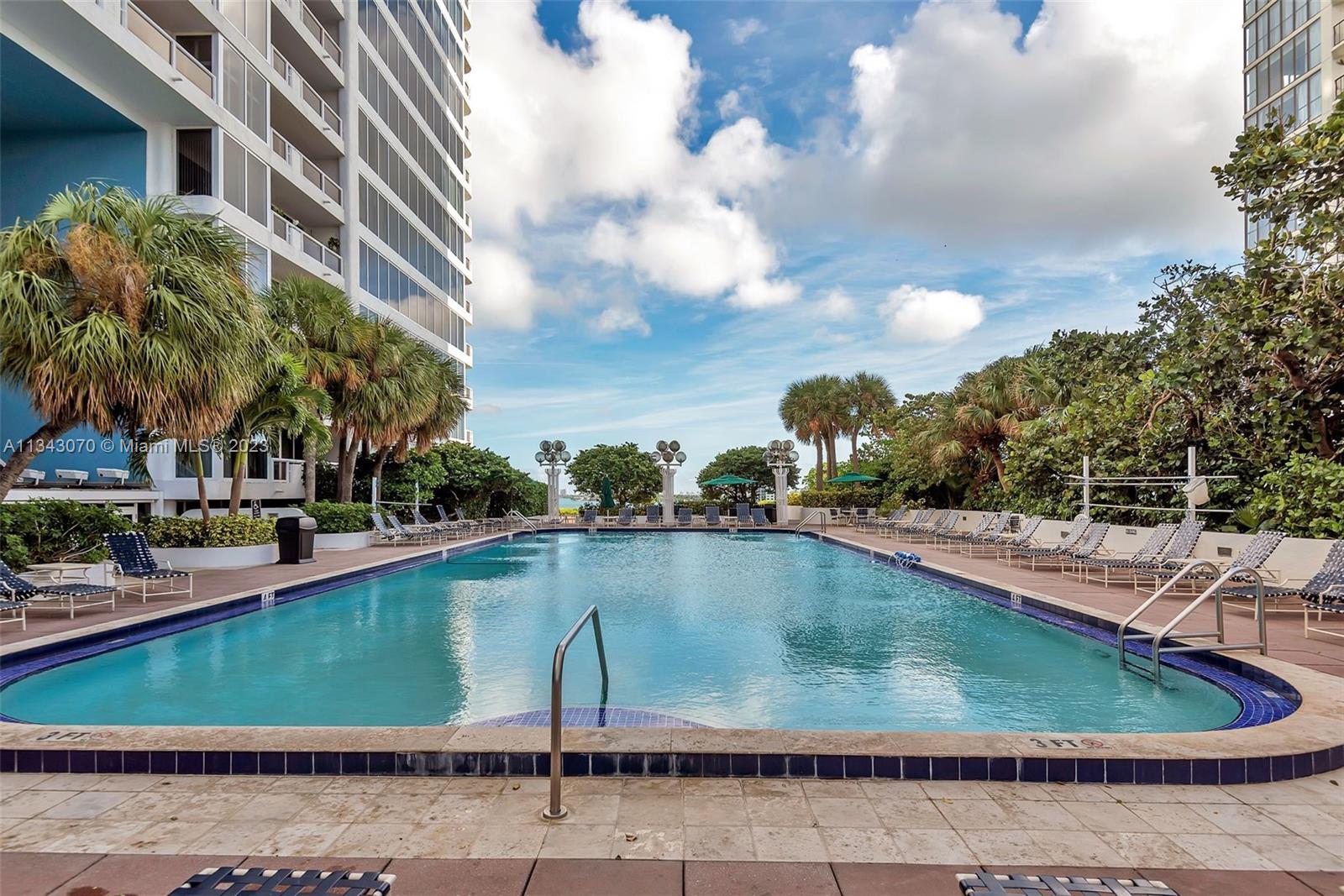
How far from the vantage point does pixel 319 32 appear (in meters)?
20.9

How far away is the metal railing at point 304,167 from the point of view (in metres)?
18.4

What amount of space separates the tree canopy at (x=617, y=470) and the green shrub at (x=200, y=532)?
2130cm

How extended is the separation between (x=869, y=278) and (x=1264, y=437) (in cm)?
2236

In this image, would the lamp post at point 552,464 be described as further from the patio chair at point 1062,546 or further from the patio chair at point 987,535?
the patio chair at point 1062,546

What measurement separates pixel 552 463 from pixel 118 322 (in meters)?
18.9

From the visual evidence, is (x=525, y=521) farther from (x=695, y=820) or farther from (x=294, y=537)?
(x=695, y=820)

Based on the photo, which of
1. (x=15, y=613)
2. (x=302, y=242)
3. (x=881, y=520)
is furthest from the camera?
(x=881, y=520)

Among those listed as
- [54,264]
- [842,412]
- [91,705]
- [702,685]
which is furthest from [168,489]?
[842,412]

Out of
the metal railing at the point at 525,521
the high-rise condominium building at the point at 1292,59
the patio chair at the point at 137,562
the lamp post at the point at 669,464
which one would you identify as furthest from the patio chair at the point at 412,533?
the high-rise condominium building at the point at 1292,59

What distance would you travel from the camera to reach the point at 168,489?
49.0 feet

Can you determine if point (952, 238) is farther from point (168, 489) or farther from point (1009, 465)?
point (168, 489)

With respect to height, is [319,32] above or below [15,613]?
above

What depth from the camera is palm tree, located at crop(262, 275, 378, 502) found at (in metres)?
15.1

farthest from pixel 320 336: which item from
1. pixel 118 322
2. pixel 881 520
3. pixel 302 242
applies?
pixel 881 520
